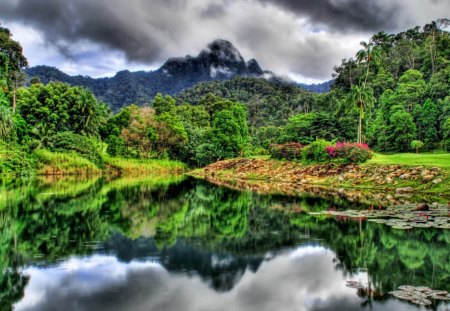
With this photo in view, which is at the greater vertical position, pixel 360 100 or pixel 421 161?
pixel 360 100

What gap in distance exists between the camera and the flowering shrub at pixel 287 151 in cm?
5143

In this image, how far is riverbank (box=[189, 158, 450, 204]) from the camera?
3094 cm

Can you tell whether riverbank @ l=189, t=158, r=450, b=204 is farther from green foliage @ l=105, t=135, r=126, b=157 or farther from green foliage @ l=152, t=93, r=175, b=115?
green foliage @ l=152, t=93, r=175, b=115

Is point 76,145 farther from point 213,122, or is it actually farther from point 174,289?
point 174,289

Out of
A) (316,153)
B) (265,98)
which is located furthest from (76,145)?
(265,98)

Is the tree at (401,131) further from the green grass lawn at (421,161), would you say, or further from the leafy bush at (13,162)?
the leafy bush at (13,162)

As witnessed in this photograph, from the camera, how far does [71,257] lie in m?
13.7

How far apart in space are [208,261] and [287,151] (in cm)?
4058

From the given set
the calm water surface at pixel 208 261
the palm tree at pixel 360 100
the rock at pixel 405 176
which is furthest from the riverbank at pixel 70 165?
the rock at pixel 405 176

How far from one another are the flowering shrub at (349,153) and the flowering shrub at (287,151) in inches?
245

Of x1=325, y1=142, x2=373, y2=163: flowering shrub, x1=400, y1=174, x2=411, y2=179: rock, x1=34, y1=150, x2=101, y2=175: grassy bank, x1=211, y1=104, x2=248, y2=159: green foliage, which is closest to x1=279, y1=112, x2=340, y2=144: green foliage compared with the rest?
x1=211, y1=104, x2=248, y2=159: green foliage

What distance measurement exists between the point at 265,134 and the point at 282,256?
2634 inches

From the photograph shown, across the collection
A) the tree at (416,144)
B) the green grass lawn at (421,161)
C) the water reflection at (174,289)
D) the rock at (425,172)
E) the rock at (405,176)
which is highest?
the tree at (416,144)

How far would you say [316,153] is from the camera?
154 feet
